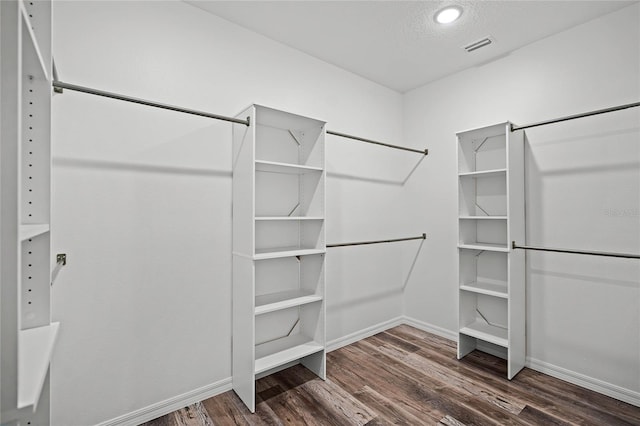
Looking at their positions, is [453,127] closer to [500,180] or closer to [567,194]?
[500,180]

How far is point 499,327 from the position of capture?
2.77 metres

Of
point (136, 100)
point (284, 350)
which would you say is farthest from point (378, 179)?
point (136, 100)

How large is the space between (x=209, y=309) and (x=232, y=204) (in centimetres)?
75

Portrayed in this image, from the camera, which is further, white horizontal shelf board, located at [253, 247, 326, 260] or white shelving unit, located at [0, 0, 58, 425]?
white horizontal shelf board, located at [253, 247, 326, 260]

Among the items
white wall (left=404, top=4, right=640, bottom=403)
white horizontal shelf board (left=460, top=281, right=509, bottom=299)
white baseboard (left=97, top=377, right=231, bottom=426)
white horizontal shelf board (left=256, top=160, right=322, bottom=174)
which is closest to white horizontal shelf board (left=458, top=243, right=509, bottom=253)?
white wall (left=404, top=4, right=640, bottom=403)

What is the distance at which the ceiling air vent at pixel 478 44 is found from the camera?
8.40ft

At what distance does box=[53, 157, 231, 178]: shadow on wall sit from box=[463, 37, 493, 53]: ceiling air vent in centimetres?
224

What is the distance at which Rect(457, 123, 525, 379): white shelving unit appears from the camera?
8.26ft

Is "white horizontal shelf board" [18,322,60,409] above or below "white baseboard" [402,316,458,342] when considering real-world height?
above

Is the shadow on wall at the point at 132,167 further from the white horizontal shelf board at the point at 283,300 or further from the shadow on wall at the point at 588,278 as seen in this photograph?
the shadow on wall at the point at 588,278

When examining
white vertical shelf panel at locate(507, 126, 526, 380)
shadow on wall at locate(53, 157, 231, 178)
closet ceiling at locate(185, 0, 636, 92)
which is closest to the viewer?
shadow on wall at locate(53, 157, 231, 178)

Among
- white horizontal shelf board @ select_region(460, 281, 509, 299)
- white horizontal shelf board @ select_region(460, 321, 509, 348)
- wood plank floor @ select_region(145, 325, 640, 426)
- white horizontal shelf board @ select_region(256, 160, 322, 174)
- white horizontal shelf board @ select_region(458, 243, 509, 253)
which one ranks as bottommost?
wood plank floor @ select_region(145, 325, 640, 426)

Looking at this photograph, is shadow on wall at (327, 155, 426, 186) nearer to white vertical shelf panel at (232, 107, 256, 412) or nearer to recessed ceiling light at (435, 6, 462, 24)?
white vertical shelf panel at (232, 107, 256, 412)

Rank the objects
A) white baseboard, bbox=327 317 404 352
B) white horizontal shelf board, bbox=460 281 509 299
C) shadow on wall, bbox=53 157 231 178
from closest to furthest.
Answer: shadow on wall, bbox=53 157 231 178 → white horizontal shelf board, bbox=460 281 509 299 → white baseboard, bbox=327 317 404 352
